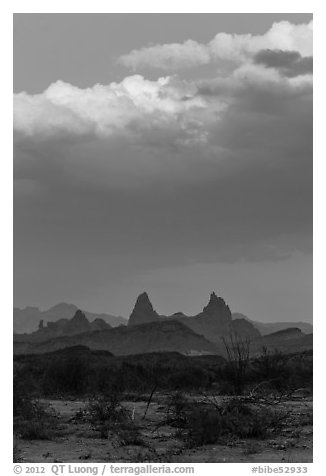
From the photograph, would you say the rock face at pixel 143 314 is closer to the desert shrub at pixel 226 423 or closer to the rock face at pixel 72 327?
the rock face at pixel 72 327

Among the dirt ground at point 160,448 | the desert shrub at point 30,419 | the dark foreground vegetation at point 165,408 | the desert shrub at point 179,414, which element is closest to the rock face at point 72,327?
the dark foreground vegetation at point 165,408

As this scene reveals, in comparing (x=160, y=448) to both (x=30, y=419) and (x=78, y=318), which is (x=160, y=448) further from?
(x=78, y=318)

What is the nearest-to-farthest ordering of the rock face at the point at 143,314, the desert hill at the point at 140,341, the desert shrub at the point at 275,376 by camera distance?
the desert shrub at the point at 275,376 < the desert hill at the point at 140,341 < the rock face at the point at 143,314

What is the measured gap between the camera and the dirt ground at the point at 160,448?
510 inches

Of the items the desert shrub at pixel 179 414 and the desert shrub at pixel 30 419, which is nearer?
the desert shrub at pixel 30 419

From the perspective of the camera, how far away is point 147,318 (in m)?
156

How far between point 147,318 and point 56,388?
12727 cm
